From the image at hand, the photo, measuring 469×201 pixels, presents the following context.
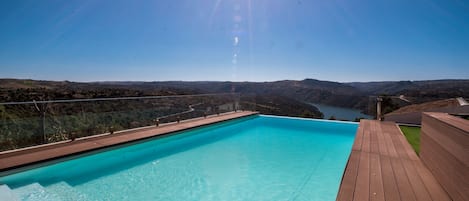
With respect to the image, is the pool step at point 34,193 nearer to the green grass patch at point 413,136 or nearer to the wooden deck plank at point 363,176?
the wooden deck plank at point 363,176

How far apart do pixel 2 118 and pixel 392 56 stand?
15002 millimetres

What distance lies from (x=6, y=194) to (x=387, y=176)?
481cm

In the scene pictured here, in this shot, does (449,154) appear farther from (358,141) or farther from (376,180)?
(358,141)

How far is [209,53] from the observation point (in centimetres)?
1403

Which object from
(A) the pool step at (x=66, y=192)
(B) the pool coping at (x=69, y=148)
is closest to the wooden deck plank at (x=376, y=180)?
(A) the pool step at (x=66, y=192)

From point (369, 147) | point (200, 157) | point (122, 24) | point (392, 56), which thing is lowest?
point (200, 157)

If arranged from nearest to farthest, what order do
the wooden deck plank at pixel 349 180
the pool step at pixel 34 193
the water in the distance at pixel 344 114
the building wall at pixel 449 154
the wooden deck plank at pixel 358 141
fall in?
the building wall at pixel 449 154 < the wooden deck plank at pixel 349 180 < the pool step at pixel 34 193 < the wooden deck plank at pixel 358 141 < the water in the distance at pixel 344 114

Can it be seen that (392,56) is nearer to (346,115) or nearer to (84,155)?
(346,115)

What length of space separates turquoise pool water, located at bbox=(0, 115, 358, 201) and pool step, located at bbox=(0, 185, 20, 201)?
Result: 0.42 feet

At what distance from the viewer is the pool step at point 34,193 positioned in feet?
10.6

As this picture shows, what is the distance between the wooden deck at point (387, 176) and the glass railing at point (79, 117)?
212 inches

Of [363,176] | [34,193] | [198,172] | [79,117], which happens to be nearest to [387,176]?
[363,176]

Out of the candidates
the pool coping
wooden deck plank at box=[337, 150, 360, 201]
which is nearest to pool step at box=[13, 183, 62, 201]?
the pool coping

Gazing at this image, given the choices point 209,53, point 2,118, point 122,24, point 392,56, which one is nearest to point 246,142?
point 2,118
